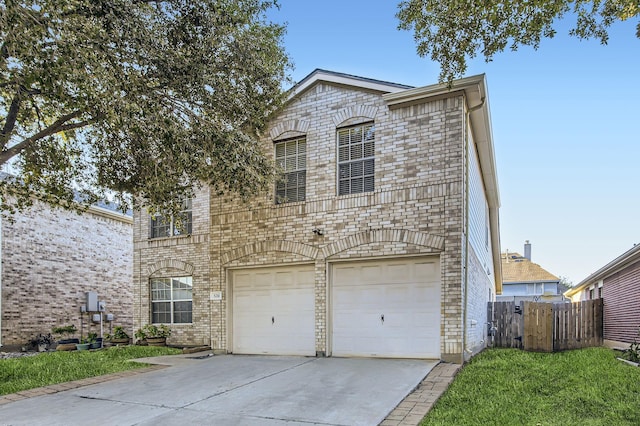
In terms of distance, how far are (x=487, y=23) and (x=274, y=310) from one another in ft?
25.4

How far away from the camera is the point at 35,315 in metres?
14.9

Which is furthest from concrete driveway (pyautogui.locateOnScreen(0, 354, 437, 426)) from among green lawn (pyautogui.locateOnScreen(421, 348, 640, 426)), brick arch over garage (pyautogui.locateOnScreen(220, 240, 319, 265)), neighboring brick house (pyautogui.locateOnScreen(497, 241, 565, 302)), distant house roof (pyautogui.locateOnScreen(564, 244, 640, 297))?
neighboring brick house (pyautogui.locateOnScreen(497, 241, 565, 302))

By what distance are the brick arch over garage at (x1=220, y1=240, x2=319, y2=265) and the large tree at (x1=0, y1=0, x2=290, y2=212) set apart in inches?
61.0

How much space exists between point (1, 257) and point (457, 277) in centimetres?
1412

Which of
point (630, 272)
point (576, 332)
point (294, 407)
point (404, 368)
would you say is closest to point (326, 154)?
point (404, 368)

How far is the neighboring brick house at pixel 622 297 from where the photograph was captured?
42.0 feet

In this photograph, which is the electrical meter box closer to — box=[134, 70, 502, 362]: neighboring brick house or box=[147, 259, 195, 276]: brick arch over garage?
box=[147, 259, 195, 276]: brick arch over garage

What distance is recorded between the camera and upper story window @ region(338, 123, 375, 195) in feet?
32.8

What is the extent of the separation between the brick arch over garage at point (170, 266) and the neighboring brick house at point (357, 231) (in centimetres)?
201

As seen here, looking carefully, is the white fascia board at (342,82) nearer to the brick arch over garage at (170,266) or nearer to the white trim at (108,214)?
the brick arch over garage at (170,266)

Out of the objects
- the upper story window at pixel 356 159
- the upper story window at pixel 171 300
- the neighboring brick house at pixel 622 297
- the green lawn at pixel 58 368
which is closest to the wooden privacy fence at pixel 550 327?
the neighboring brick house at pixel 622 297

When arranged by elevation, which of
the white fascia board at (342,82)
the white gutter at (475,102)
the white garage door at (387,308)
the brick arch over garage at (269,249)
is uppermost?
the white fascia board at (342,82)

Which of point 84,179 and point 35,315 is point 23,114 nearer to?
point 84,179

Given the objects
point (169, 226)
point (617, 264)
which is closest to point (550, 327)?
point (617, 264)
